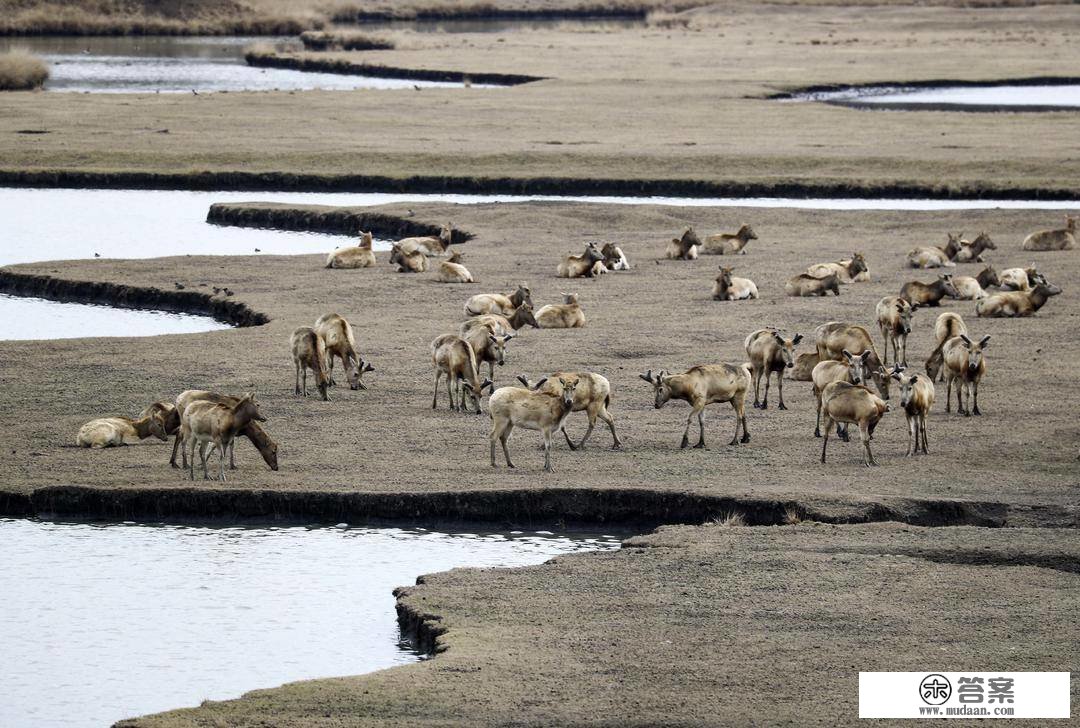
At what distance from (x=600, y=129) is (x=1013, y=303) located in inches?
1208

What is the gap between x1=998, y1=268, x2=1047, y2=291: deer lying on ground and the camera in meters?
32.2

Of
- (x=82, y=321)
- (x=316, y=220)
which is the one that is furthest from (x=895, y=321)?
(x=316, y=220)

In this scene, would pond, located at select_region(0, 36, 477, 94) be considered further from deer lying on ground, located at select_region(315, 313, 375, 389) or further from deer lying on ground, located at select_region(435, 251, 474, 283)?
deer lying on ground, located at select_region(315, 313, 375, 389)

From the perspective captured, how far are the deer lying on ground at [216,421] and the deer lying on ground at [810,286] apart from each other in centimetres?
1456

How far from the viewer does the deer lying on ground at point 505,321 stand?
25.5m

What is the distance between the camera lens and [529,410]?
2094 centimetres

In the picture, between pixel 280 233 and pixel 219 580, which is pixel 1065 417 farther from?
pixel 280 233

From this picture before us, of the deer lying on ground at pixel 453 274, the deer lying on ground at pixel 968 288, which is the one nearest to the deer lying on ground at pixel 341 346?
the deer lying on ground at pixel 453 274

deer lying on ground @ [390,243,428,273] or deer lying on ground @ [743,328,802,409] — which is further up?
deer lying on ground @ [390,243,428,273]

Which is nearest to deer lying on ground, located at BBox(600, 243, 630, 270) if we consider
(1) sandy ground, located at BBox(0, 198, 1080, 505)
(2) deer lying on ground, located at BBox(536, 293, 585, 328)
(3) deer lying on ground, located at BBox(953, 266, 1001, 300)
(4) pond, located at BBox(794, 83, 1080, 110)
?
(1) sandy ground, located at BBox(0, 198, 1080, 505)

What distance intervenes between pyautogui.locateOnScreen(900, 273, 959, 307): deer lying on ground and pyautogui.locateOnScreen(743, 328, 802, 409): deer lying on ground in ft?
25.3

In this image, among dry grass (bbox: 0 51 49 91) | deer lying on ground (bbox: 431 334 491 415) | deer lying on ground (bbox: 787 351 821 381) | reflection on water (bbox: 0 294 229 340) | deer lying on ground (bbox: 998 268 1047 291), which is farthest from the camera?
dry grass (bbox: 0 51 49 91)

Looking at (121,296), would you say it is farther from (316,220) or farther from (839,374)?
(839,374)

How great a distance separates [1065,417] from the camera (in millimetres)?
23500
